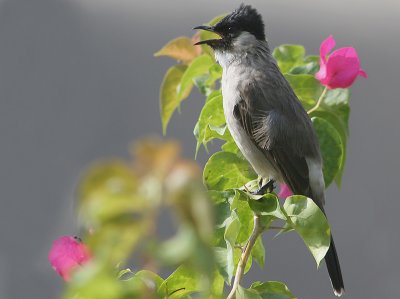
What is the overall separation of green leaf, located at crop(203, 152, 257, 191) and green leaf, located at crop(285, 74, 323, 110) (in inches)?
7.7

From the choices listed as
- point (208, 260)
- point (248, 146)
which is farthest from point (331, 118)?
point (208, 260)

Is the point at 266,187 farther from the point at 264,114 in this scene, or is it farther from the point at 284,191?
the point at 264,114

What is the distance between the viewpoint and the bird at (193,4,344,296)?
183cm

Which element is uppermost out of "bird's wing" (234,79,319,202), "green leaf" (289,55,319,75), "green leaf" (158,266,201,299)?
"green leaf" (289,55,319,75)

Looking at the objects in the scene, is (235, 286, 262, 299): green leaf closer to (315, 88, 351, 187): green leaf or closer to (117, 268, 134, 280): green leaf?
(117, 268, 134, 280): green leaf

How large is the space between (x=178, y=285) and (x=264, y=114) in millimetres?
998

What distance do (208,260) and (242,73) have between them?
71.4 inches

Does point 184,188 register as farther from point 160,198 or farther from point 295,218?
point 295,218

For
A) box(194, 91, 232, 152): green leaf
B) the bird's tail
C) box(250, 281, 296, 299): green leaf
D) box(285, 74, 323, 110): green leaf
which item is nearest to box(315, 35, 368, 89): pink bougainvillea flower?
box(285, 74, 323, 110): green leaf

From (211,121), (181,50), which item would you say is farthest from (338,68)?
(181,50)

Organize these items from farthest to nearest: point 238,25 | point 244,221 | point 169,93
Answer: point 238,25 < point 169,93 < point 244,221

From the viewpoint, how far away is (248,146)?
182 centimetres

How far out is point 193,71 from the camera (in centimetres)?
156

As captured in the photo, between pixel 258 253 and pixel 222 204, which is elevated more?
pixel 222 204
